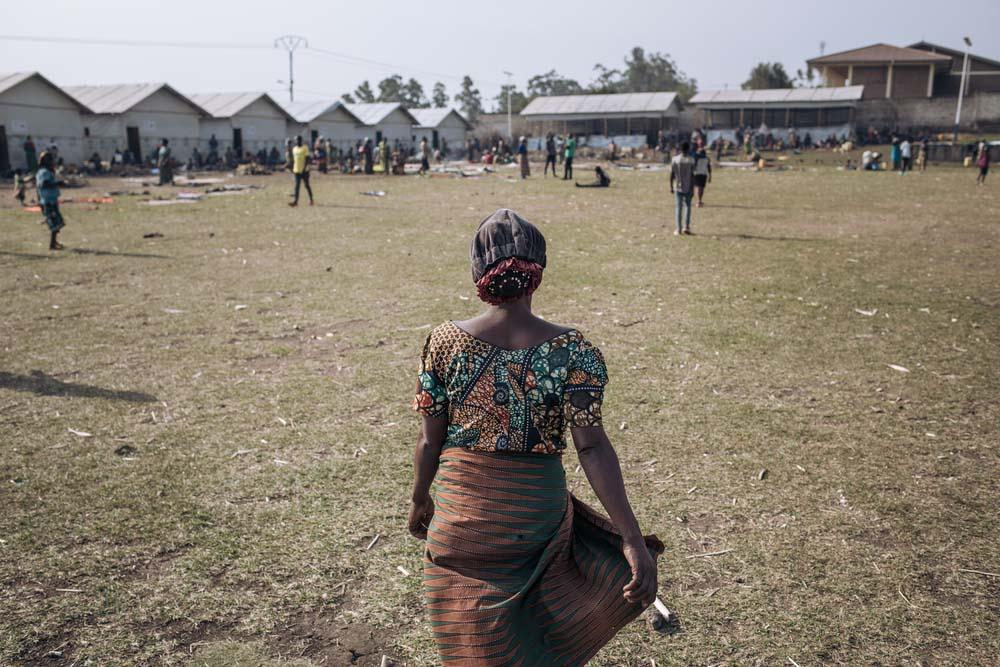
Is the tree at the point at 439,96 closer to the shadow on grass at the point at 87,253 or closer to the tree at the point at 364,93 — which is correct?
the tree at the point at 364,93

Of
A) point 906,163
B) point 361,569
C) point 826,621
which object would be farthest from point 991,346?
point 906,163

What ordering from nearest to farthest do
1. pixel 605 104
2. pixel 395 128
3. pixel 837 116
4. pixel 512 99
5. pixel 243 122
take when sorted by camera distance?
pixel 243 122 → pixel 837 116 → pixel 395 128 → pixel 605 104 → pixel 512 99

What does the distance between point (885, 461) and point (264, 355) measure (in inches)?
230

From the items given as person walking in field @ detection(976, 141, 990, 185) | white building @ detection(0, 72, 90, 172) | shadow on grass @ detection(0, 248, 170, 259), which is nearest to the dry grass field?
shadow on grass @ detection(0, 248, 170, 259)

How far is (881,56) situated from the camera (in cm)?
6247

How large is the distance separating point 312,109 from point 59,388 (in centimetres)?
4971

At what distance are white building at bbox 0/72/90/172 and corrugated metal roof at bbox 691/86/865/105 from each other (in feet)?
143

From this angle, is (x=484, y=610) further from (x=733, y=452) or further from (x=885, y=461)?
(x=885, y=461)

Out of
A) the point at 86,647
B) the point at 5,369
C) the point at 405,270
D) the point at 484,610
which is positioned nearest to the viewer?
the point at 484,610

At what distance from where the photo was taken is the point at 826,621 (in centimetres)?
358

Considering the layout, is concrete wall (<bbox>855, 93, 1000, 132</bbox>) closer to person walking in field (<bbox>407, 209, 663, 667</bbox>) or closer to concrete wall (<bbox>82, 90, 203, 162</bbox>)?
concrete wall (<bbox>82, 90, 203, 162</bbox>)

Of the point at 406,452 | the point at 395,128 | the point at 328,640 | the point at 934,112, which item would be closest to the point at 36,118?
the point at 395,128

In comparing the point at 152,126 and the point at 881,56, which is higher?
the point at 881,56

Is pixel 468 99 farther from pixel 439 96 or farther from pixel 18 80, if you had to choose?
pixel 18 80
